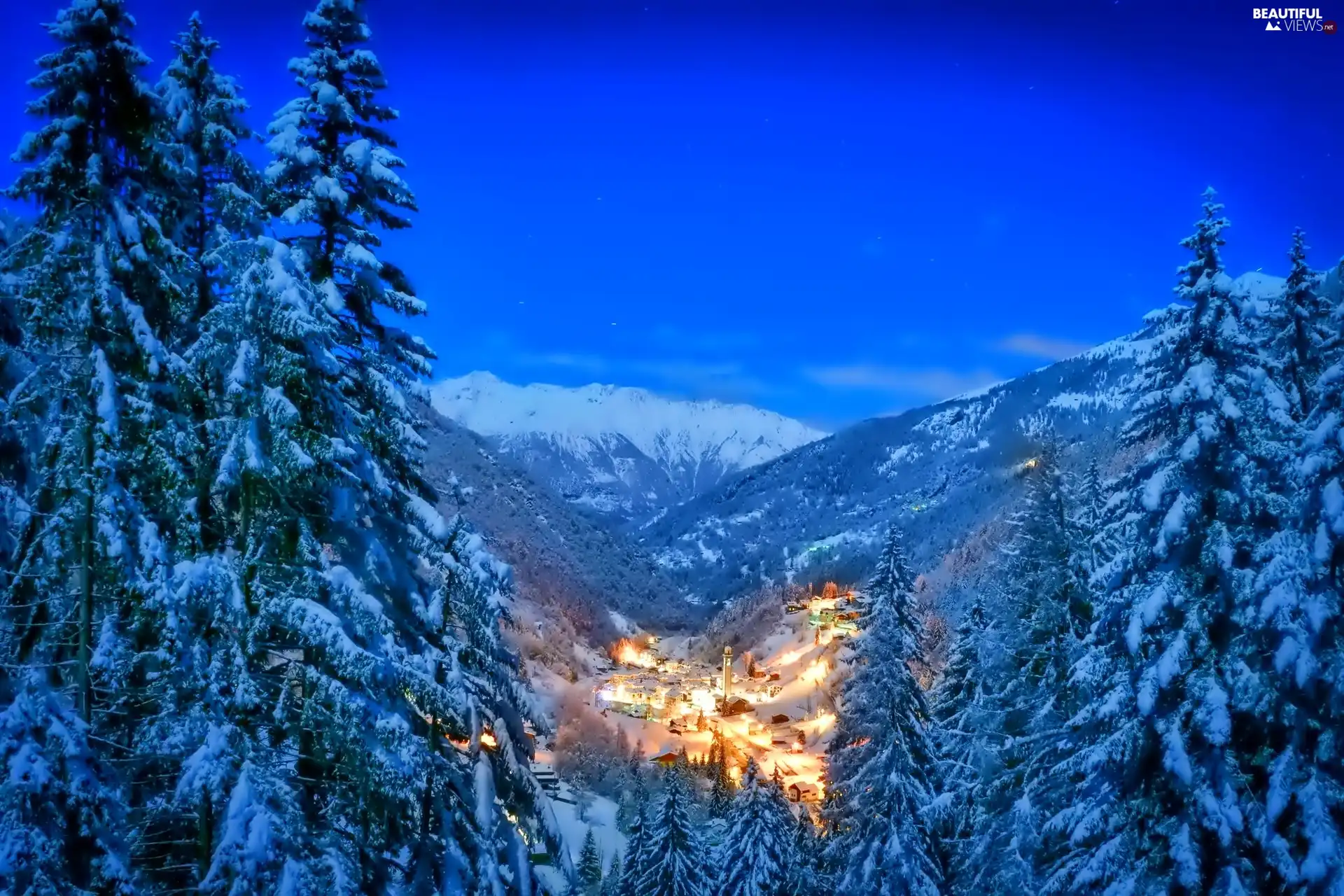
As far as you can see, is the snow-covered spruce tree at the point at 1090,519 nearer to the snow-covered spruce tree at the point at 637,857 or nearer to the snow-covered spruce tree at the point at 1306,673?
the snow-covered spruce tree at the point at 1306,673

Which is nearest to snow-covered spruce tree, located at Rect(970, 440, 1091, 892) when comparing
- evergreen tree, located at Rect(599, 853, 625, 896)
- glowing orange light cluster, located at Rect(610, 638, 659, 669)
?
evergreen tree, located at Rect(599, 853, 625, 896)

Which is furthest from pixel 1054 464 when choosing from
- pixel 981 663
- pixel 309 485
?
pixel 309 485

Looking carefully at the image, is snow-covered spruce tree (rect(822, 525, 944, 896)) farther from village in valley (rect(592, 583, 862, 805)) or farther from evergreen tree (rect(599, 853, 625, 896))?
village in valley (rect(592, 583, 862, 805))

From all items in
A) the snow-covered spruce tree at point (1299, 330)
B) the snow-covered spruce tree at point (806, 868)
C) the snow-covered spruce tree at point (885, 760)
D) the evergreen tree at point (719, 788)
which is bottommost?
the evergreen tree at point (719, 788)


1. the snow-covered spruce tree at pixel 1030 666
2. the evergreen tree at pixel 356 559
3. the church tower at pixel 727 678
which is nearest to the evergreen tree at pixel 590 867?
the snow-covered spruce tree at pixel 1030 666

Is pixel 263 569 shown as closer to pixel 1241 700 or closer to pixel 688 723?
pixel 1241 700
